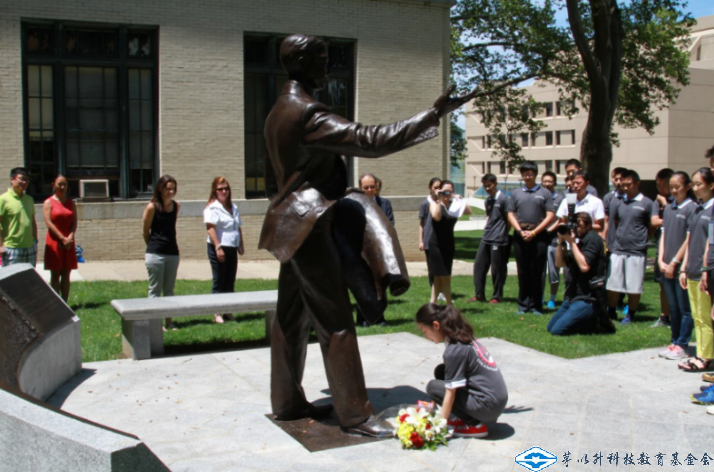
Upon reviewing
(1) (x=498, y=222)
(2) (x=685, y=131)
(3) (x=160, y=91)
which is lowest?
(1) (x=498, y=222)

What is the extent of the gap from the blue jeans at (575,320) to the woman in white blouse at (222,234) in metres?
4.17

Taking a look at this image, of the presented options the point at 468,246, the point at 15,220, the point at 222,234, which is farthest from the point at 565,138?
the point at 15,220

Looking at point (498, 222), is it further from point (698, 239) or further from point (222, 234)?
point (698, 239)

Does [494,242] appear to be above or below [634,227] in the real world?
below

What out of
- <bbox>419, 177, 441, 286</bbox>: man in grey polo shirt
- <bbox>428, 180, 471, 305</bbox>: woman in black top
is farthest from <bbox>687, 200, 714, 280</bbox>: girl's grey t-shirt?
<bbox>419, 177, 441, 286</bbox>: man in grey polo shirt

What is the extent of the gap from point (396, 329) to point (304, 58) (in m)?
4.86

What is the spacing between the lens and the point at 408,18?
1886cm

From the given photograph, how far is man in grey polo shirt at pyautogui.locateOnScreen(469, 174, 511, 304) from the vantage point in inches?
435

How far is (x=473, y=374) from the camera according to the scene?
513 centimetres

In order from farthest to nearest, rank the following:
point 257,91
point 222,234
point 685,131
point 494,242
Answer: point 685,131, point 257,91, point 494,242, point 222,234

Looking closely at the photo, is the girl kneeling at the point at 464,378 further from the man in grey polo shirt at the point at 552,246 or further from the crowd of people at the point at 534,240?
the man in grey polo shirt at the point at 552,246

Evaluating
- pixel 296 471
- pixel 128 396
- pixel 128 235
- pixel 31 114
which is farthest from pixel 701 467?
pixel 31 114

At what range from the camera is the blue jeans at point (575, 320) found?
8.62 m

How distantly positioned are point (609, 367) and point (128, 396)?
4.45 m
